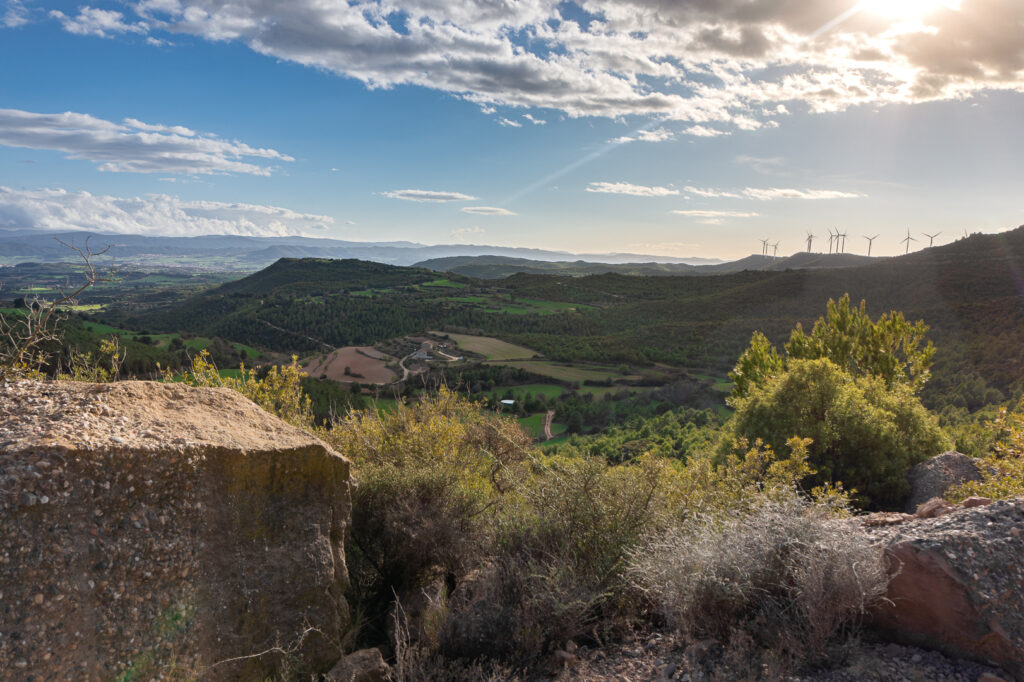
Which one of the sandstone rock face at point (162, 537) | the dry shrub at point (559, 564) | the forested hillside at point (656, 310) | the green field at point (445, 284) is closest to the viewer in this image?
the sandstone rock face at point (162, 537)

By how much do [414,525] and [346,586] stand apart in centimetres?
124

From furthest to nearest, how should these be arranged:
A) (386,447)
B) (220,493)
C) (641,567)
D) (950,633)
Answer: (386,447) < (641,567) < (220,493) < (950,633)

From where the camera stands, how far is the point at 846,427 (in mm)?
11250

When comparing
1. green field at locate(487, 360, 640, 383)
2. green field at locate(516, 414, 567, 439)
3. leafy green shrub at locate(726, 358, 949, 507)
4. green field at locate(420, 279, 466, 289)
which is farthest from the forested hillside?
green field at locate(516, 414, 567, 439)

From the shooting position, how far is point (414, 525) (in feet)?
23.4

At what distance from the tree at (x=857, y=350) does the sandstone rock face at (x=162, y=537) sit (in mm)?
15076

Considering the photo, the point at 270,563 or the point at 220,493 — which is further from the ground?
the point at 220,493

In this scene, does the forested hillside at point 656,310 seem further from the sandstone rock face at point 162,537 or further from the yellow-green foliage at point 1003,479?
the sandstone rock face at point 162,537

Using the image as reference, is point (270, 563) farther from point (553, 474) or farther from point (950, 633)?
point (950, 633)

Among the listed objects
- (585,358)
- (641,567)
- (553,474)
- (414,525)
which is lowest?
(585,358)

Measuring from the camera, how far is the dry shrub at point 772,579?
4770mm

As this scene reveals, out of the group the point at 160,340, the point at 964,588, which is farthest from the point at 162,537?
the point at 160,340

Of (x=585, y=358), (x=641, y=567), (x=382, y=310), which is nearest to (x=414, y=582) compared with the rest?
(x=641, y=567)

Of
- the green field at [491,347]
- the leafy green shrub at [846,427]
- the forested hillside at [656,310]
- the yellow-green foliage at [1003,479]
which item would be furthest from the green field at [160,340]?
the yellow-green foliage at [1003,479]
